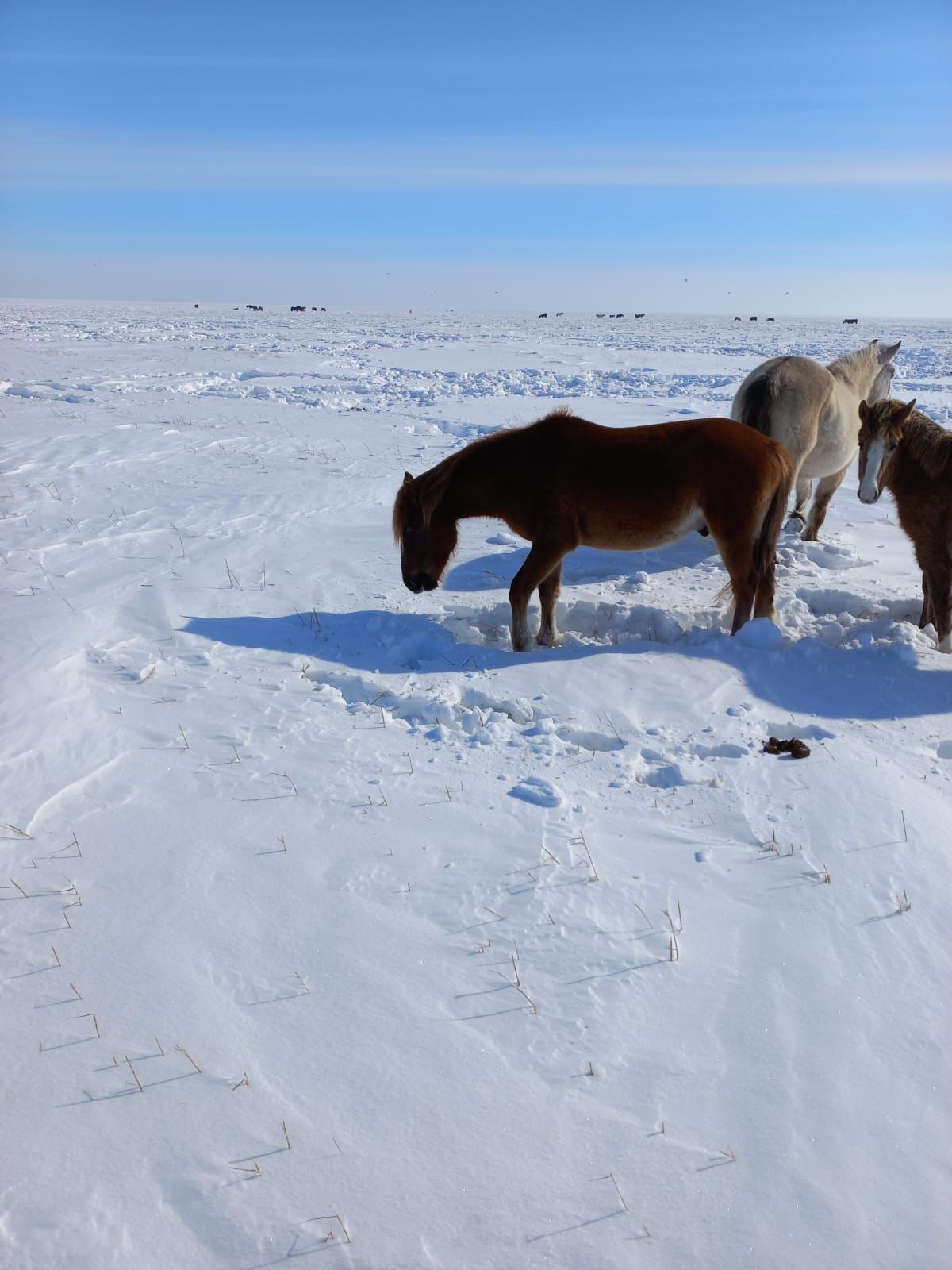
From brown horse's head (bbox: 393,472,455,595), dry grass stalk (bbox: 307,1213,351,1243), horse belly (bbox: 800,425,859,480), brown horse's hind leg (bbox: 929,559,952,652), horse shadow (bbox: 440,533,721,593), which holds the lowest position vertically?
dry grass stalk (bbox: 307,1213,351,1243)

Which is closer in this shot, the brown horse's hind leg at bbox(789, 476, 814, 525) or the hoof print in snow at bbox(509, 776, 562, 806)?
the hoof print in snow at bbox(509, 776, 562, 806)

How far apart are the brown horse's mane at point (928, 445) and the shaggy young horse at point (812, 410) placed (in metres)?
1.08

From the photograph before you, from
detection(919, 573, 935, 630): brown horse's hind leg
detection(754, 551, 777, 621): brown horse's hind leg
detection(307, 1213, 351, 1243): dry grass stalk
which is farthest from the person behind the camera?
detection(919, 573, 935, 630): brown horse's hind leg

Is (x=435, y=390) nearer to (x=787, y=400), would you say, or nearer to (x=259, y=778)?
(x=787, y=400)

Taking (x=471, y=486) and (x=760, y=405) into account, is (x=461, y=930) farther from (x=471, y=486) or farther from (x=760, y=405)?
(x=760, y=405)

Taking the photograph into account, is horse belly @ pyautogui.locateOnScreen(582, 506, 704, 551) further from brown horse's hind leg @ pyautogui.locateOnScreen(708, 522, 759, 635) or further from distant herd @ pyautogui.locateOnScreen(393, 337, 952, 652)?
brown horse's hind leg @ pyautogui.locateOnScreen(708, 522, 759, 635)

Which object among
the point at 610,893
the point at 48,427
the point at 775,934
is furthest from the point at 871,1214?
the point at 48,427

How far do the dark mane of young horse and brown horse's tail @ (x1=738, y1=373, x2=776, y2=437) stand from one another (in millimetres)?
2311

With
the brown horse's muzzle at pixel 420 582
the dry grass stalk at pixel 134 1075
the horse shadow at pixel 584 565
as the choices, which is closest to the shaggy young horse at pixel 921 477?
the horse shadow at pixel 584 565

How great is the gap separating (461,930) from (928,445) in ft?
15.8

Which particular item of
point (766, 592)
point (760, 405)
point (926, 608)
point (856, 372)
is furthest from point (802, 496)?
point (766, 592)

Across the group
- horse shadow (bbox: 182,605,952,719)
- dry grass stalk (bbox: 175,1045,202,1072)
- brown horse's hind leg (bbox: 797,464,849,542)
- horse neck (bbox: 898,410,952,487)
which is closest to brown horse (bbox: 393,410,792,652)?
horse shadow (bbox: 182,605,952,719)

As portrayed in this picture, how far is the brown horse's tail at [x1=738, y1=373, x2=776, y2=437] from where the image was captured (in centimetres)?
720

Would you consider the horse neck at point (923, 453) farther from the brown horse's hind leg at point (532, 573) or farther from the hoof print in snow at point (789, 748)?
the hoof print in snow at point (789, 748)
